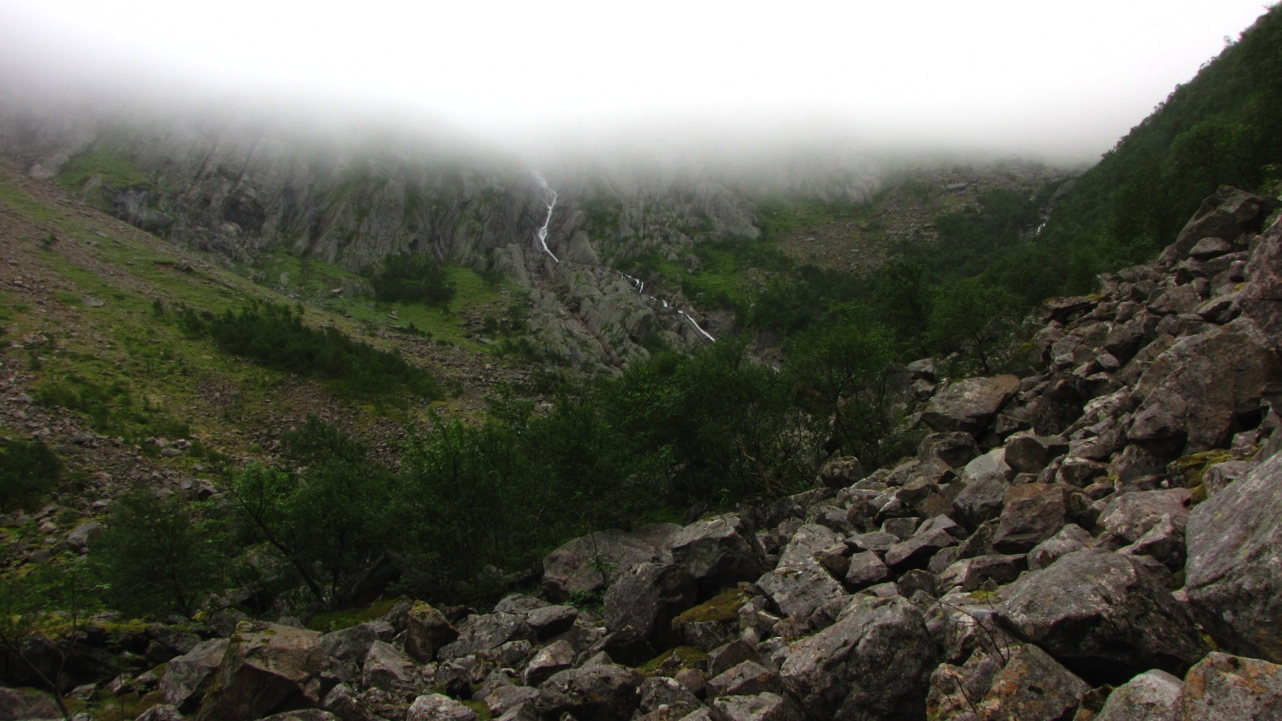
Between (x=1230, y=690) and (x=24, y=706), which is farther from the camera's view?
(x=24, y=706)

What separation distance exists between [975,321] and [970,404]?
1347 cm

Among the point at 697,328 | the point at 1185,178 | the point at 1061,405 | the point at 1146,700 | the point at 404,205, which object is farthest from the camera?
the point at 404,205

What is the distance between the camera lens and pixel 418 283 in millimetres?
114000

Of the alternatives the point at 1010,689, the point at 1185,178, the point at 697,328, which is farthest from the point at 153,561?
the point at 697,328

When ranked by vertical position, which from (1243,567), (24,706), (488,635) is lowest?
(24,706)

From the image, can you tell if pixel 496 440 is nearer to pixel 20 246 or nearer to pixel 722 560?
pixel 722 560

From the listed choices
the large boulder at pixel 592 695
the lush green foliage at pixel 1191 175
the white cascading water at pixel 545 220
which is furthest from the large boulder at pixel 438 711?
the white cascading water at pixel 545 220

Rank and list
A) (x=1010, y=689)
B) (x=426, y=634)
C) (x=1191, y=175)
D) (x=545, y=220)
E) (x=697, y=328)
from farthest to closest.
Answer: (x=545, y=220) < (x=697, y=328) < (x=1191, y=175) < (x=426, y=634) < (x=1010, y=689)

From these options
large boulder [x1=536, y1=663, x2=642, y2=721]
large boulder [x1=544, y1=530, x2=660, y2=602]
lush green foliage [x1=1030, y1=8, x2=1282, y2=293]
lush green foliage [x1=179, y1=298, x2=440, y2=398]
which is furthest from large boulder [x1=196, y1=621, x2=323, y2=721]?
lush green foliage [x1=179, y1=298, x2=440, y2=398]

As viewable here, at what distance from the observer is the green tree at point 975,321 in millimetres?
35781

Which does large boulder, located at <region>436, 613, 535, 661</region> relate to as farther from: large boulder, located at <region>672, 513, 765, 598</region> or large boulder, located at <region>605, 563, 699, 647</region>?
large boulder, located at <region>672, 513, 765, 598</region>

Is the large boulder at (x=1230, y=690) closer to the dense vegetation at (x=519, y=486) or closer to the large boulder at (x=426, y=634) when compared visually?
the large boulder at (x=426, y=634)

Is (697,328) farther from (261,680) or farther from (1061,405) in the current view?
(261,680)

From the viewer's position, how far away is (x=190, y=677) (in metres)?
13.7
